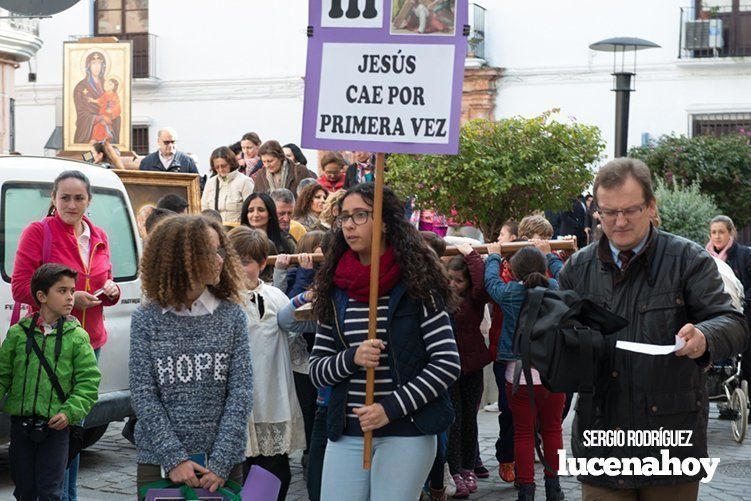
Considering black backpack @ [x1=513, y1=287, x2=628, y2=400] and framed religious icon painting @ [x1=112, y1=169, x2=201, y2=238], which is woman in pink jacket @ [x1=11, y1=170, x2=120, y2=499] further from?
black backpack @ [x1=513, y1=287, x2=628, y2=400]

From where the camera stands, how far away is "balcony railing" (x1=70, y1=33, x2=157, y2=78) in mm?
33656

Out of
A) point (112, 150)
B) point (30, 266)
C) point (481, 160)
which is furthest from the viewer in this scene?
point (112, 150)

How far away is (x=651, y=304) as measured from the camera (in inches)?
184

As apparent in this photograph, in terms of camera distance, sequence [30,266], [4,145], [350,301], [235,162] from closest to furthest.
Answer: [350,301] < [30,266] < [235,162] < [4,145]

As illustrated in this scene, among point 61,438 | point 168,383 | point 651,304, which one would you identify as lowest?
point 61,438

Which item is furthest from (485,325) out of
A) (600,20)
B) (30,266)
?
(600,20)

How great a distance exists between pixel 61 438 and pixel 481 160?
832 cm

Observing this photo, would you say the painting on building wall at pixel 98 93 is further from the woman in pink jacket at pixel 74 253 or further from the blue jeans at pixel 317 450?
the blue jeans at pixel 317 450

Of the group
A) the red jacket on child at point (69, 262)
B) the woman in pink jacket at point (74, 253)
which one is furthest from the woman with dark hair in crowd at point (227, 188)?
the woman in pink jacket at point (74, 253)

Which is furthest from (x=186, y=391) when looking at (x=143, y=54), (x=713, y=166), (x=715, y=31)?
(x=143, y=54)

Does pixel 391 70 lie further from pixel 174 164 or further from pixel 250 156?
pixel 250 156

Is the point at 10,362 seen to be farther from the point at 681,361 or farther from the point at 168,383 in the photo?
the point at 681,361

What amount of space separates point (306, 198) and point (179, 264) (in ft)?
19.3

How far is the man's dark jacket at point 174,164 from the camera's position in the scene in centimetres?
1505
